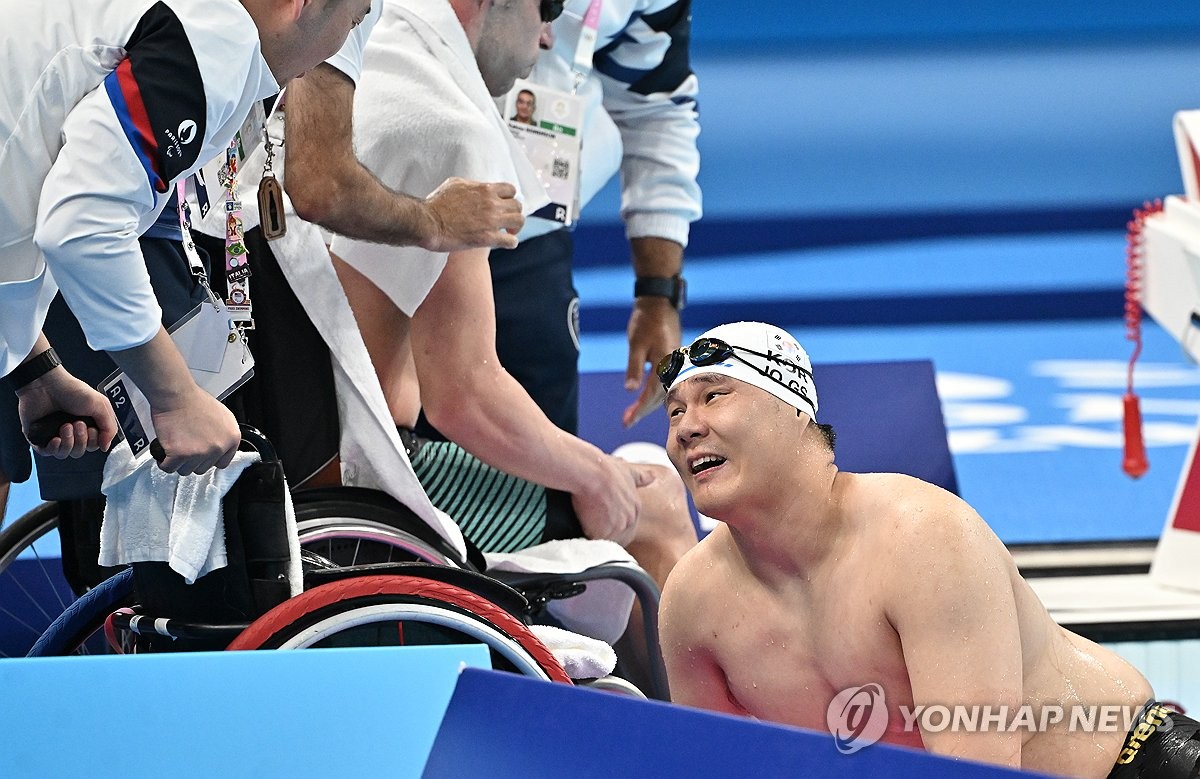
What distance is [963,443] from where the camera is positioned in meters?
5.69

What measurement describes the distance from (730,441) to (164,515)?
715 millimetres

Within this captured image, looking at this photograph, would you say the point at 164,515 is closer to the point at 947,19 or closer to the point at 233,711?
the point at 233,711

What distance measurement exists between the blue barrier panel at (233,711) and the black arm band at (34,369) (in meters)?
0.38

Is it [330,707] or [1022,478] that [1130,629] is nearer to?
[1022,478]

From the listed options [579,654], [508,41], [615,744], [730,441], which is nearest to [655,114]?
[508,41]

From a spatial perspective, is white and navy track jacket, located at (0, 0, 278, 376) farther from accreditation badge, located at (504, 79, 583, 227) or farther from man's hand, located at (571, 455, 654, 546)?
accreditation badge, located at (504, 79, 583, 227)

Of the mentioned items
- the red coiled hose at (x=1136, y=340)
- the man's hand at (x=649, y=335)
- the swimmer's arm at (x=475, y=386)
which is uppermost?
the swimmer's arm at (x=475, y=386)

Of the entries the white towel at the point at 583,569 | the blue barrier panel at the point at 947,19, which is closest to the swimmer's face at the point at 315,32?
the white towel at the point at 583,569

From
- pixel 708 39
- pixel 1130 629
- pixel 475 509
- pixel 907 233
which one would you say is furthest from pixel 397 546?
pixel 708 39

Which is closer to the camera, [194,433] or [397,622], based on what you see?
[194,433]

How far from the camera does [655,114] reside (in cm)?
394

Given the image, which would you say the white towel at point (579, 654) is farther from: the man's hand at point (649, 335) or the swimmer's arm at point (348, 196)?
the man's hand at point (649, 335)

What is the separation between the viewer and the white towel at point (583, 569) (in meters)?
2.75
